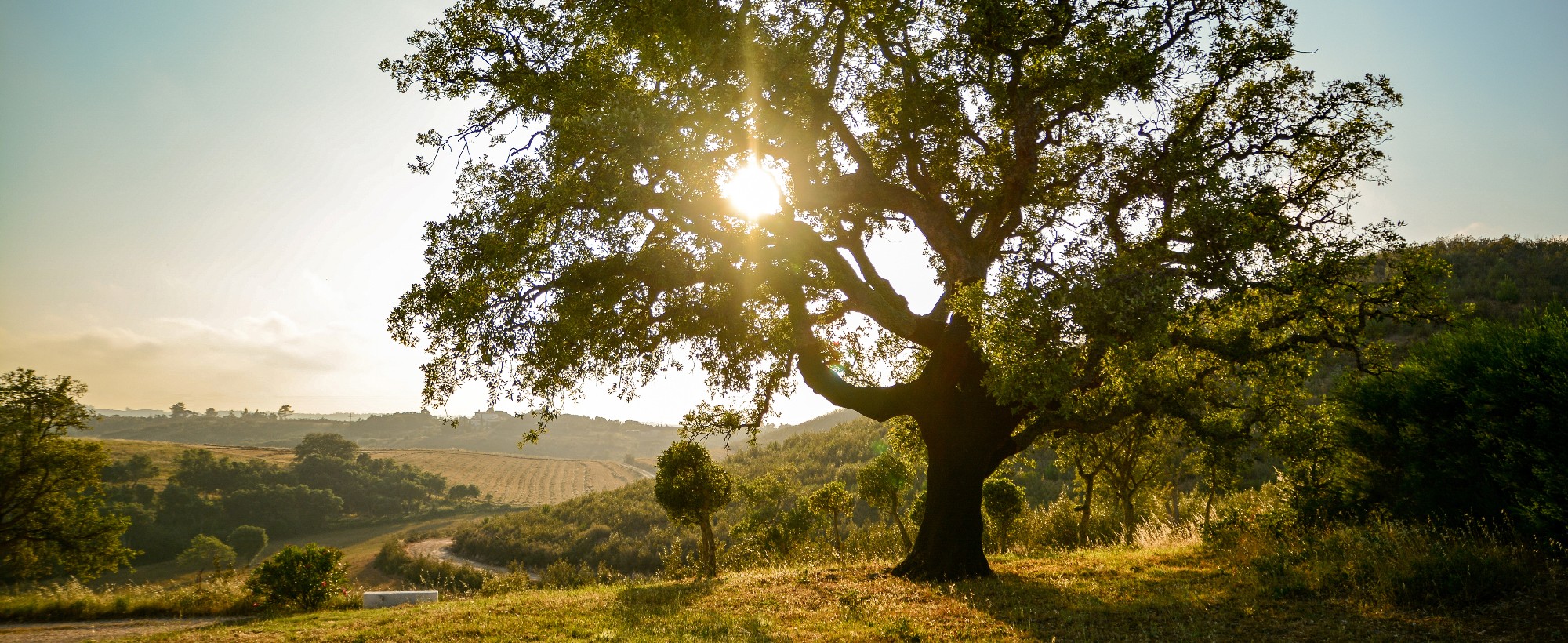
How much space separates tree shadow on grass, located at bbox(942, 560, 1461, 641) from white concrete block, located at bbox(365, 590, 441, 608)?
39.0ft

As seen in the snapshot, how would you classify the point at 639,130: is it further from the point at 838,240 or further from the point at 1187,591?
the point at 1187,591

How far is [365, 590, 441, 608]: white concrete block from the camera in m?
14.0

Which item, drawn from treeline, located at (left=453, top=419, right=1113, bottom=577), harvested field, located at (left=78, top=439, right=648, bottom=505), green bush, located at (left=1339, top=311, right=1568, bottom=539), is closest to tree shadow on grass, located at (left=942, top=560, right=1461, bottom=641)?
green bush, located at (left=1339, top=311, right=1568, bottom=539)

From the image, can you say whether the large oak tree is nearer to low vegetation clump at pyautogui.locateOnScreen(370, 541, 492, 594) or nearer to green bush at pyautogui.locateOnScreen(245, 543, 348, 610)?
green bush at pyautogui.locateOnScreen(245, 543, 348, 610)

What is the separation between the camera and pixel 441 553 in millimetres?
44594

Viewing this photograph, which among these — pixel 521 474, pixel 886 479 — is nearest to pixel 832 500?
pixel 886 479

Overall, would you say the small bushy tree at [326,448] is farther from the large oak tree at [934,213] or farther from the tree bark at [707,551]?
the large oak tree at [934,213]

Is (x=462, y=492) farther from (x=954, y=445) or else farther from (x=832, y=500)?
(x=954, y=445)

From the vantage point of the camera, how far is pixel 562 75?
40.0 ft

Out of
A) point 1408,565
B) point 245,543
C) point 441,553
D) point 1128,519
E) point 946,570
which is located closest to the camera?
point 1408,565

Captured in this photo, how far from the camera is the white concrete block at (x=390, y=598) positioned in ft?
46.1

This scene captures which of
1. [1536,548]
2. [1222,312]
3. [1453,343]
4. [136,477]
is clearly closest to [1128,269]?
[1222,312]

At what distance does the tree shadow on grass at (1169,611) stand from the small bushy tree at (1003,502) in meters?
9.63

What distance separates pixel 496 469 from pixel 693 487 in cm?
10327
